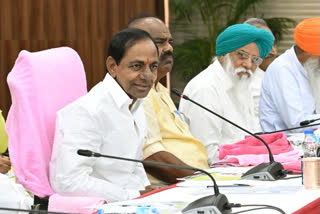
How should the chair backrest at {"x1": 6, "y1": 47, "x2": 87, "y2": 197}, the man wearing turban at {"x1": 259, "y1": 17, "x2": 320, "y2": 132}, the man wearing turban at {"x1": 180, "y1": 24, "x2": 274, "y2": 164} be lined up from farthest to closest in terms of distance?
the man wearing turban at {"x1": 259, "y1": 17, "x2": 320, "y2": 132}, the man wearing turban at {"x1": 180, "y1": 24, "x2": 274, "y2": 164}, the chair backrest at {"x1": 6, "y1": 47, "x2": 87, "y2": 197}

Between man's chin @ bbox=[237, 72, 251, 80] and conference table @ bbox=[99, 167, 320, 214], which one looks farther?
man's chin @ bbox=[237, 72, 251, 80]

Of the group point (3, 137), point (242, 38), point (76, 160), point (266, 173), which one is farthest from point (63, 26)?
point (266, 173)

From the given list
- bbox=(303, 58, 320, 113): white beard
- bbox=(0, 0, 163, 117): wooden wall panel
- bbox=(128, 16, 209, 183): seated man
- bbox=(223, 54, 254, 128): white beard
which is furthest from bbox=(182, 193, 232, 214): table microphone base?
bbox=(0, 0, 163, 117): wooden wall panel

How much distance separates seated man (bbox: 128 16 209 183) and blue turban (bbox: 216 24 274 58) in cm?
57

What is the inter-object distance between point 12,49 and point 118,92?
237 centimetres

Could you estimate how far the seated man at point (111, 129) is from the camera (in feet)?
10.0

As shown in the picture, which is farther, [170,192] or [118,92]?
[118,92]

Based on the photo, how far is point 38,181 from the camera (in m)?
3.17

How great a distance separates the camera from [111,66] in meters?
3.43

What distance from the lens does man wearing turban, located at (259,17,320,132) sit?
5.00 metres

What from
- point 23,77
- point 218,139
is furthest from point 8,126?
point 218,139

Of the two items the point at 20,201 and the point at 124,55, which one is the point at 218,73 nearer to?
the point at 124,55

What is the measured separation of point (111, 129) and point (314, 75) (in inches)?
87.8

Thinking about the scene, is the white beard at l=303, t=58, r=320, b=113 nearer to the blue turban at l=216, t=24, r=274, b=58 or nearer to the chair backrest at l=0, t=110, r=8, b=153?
the blue turban at l=216, t=24, r=274, b=58
